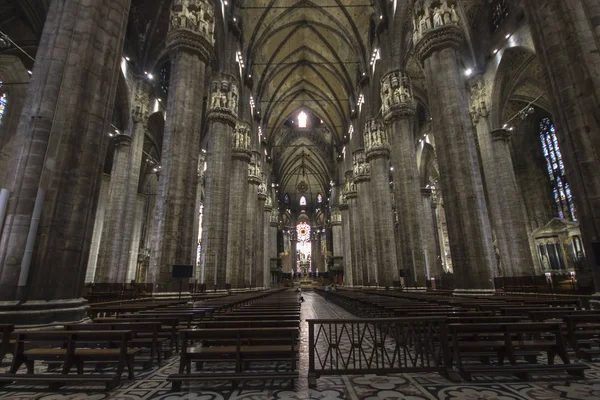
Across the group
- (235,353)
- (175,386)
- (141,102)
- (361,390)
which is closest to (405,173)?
(361,390)

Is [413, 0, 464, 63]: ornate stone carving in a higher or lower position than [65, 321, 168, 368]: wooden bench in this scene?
higher

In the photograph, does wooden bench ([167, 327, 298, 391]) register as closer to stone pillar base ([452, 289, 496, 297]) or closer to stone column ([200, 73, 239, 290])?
stone pillar base ([452, 289, 496, 297])

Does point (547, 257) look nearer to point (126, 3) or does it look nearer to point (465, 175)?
point (465, 175)

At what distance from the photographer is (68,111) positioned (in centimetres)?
552

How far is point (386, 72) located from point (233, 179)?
12.9 meters

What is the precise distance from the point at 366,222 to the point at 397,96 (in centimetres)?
1105

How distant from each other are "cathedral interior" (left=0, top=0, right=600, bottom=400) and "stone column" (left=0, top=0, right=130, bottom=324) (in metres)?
0.03

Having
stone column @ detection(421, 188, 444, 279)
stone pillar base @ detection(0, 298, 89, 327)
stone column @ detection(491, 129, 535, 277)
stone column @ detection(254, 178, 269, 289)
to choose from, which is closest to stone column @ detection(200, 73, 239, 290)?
stone pillar base @ detection(0, 298, 89, 327)

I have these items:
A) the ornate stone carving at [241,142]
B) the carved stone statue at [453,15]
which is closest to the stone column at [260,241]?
the ornate stone carving at [241,142]

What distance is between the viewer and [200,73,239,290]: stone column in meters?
15.4

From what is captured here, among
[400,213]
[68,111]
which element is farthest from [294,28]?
[68,111]

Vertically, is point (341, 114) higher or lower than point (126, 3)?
higher

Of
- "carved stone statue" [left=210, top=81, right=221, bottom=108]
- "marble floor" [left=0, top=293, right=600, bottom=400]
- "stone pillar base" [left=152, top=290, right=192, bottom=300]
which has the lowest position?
"marble floor" [left=0, top=293, right=600, bottom=400]

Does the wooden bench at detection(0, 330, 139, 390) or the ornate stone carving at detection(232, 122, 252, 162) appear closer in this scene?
the wooden bench at detection(0, 330, 139, 390)
